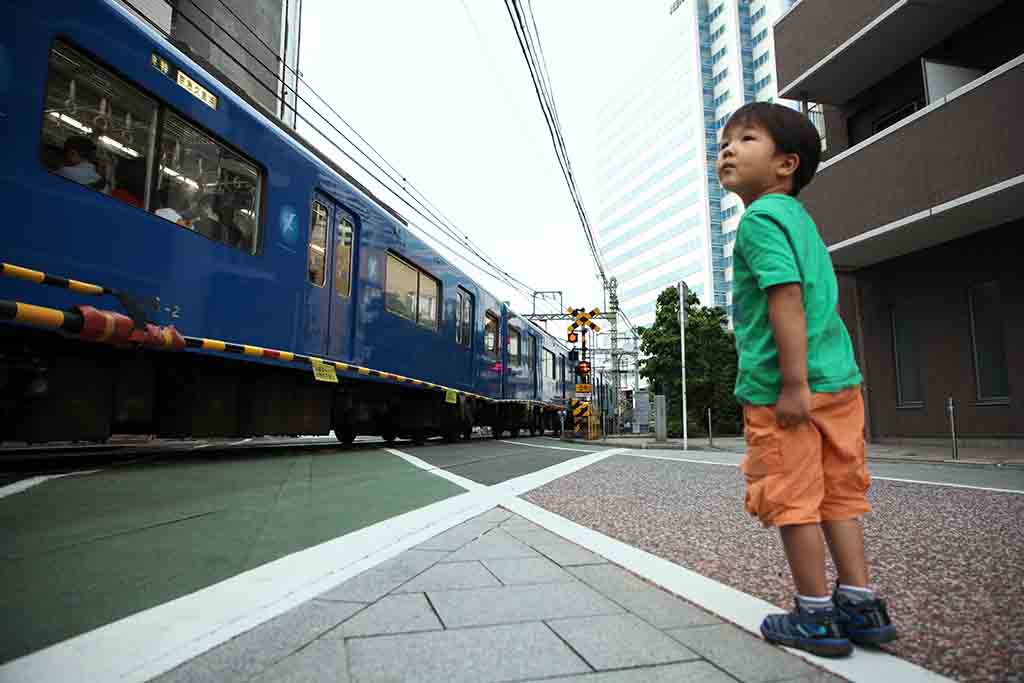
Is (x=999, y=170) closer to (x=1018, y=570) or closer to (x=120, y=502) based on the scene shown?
(x=1018, y=570)

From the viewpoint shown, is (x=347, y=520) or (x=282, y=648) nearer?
(x=282, y=648)

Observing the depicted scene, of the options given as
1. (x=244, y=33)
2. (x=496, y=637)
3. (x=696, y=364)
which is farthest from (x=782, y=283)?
(x=696, y=364)

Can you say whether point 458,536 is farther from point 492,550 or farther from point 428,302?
point 428,302

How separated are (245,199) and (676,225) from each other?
7417 cm

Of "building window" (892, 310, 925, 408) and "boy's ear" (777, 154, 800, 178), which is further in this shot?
"building window" (892, 310, 925, 408)

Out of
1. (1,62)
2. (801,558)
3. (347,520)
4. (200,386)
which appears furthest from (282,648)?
(200,386)

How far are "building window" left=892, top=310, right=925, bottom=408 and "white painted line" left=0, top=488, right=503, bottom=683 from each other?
10.9 meters

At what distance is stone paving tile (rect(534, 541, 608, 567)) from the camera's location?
98.2 inches

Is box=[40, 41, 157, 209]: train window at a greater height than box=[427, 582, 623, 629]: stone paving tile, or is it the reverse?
box=[40, 41, 157, 209]: train window

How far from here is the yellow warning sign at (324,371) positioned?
23.3 feet

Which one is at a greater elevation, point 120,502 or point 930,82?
point 930,82

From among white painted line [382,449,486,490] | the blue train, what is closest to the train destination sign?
the blue train

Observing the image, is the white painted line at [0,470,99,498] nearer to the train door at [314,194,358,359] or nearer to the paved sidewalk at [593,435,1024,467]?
the train door at [314,194,358,359]

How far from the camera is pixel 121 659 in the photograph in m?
1.45
